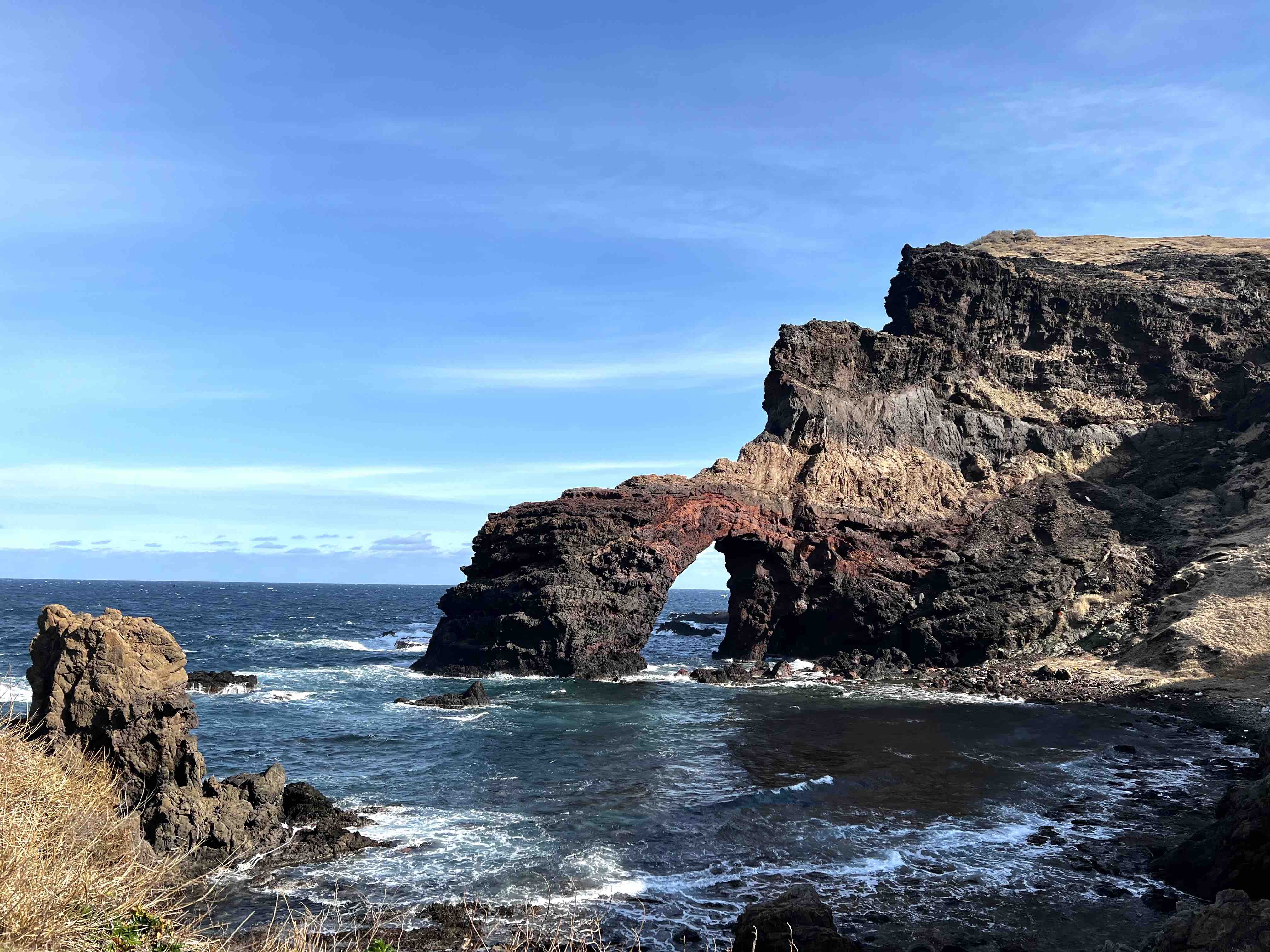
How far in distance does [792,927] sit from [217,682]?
3548 cm

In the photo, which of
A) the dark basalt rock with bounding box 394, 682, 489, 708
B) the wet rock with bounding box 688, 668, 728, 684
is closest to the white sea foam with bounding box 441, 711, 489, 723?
the dark basalt rock with bounding box 394, 682, 489, 708

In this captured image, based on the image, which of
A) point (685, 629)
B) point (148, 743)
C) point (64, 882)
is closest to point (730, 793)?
point (148, 743)

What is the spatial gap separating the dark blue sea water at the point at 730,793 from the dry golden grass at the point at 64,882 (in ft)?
10.3

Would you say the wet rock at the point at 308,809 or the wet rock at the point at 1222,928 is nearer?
the wet rock at the point at 1222,928

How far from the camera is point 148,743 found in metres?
18.5

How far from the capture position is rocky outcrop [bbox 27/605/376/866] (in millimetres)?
17891

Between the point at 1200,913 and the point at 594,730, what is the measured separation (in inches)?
984

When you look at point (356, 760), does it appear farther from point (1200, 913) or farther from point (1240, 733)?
point (1240, 733)

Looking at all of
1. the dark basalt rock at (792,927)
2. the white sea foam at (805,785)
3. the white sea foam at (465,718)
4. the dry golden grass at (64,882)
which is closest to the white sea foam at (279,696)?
the white sea foam at (465,718)

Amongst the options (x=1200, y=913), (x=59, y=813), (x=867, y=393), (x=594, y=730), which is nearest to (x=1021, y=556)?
Answer: (x=867, y=393)

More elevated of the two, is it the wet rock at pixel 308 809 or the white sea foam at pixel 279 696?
the wet rock at pixel 308 809

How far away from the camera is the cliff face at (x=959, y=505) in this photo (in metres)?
47.9

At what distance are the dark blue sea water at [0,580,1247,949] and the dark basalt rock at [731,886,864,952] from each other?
1598mm

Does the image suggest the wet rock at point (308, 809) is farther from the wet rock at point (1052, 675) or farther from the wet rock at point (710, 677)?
the wet rock at point (1052, 675)
